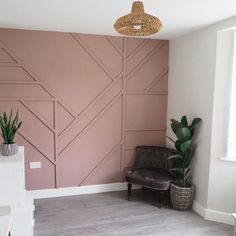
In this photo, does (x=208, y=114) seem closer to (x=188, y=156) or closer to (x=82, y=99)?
(x=188, y=156)

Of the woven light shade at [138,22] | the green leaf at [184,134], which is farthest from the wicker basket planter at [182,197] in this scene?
the woven light shade at [138,22]

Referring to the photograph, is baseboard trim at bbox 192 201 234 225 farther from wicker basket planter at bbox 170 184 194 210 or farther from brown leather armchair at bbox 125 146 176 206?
brown leather armchair at bbox 125 146 176 206

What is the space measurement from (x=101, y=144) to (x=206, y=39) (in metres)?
2.08

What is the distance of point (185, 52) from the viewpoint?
Result: 12.0 ft

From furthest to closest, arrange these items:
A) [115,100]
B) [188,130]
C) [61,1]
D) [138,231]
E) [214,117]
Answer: [115,100], [188,130], [214,117], [138,231], [61,1]

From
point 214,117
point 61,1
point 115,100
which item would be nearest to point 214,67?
point 214,117

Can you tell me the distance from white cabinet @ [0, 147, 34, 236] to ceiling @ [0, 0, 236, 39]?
1488 millimetres


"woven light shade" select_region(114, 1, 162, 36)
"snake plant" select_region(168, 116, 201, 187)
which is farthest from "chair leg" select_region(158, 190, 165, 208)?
"woven light shade" select_region(114, 1, 162, 36)

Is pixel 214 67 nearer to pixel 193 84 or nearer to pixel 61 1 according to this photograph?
pixel 193 84

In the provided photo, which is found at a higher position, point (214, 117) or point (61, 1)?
point (61, 1)

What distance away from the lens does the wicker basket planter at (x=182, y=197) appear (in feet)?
10.9

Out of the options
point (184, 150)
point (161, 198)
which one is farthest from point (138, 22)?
point (161, 198)

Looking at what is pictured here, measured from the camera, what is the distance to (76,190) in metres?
3.83

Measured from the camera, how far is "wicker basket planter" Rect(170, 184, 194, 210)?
333 cm
